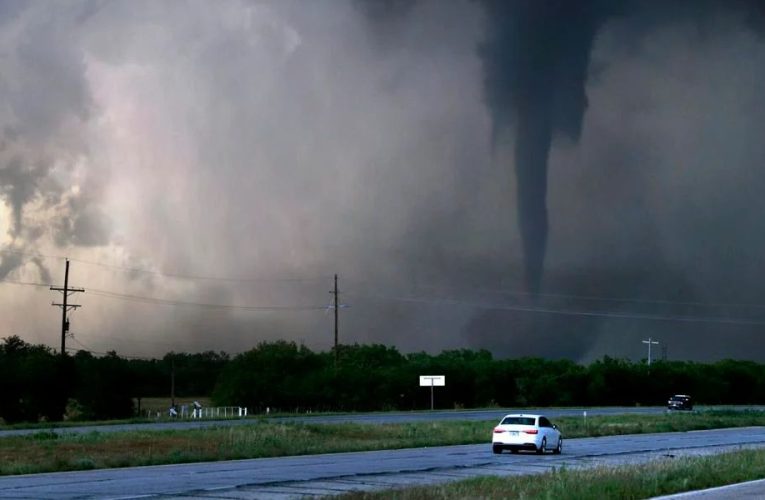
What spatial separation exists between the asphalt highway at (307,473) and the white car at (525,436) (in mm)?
477

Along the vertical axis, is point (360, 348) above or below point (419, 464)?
above

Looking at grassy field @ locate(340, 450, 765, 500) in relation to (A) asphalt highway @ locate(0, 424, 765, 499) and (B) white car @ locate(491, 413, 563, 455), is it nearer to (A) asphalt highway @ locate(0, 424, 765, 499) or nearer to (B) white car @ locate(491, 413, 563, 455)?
(A) asphalt highway @ locate(0, 424, 765, 499)

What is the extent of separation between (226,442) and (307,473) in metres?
17.4

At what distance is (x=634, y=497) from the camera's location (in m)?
A: 22.0

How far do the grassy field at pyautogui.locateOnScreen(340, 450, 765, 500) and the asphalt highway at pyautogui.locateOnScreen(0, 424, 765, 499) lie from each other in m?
2.82

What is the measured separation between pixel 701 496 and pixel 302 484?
10.1 metres

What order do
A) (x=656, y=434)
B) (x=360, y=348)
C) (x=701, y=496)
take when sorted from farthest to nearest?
(x=360, y=348) → (x=656, y=434) → (x=701, y=496)

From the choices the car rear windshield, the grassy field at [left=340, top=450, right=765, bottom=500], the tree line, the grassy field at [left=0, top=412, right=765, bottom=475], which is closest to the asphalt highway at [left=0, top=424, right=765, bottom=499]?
the car rear windshield

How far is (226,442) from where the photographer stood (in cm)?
4769

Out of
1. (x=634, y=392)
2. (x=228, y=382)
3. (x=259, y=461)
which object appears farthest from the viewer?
(x=634, y=392)

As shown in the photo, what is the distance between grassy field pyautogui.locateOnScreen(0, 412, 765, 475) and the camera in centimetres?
3700

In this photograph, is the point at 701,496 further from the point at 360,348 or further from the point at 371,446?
the point at 360,348

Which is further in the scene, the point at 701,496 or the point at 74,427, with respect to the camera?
the point at 74,427

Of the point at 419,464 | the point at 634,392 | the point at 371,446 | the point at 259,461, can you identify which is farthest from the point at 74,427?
the point at 634,392
